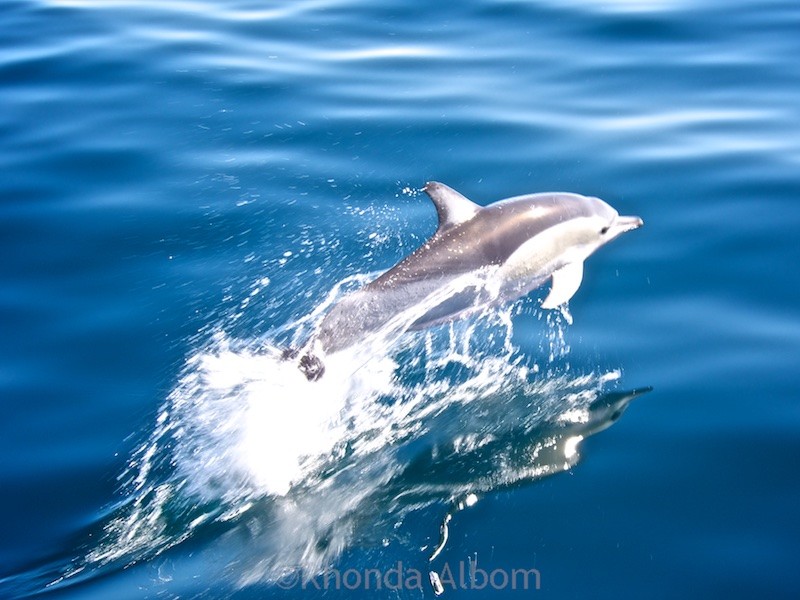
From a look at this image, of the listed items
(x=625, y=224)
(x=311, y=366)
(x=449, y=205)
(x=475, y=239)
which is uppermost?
(x=449, y=205)

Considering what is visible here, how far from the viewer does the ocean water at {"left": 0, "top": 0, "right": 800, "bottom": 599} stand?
4.37 metres

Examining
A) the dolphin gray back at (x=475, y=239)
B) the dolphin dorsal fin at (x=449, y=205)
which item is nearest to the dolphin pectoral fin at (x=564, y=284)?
the dolphin gray back at (x=475, y=239)

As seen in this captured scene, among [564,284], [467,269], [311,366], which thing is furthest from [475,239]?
[311,366]

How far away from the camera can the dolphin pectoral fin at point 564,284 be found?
19.7 ft

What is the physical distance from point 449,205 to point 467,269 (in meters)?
0.39

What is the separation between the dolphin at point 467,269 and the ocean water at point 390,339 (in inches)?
7.5

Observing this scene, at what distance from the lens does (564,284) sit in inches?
238

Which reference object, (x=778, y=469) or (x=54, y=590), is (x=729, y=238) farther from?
(x=54, y=590)

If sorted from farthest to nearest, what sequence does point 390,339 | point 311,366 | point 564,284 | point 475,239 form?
1. point 564,284
2. point 475,239
3. point 390,339
4. point 311,366

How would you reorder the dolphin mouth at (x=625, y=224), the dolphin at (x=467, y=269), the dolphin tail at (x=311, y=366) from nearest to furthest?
the dolphin tail at (x=311, y=366) < the dolphin at (x=467, y=269) < the dolphin mouth at (x=625, y=224)

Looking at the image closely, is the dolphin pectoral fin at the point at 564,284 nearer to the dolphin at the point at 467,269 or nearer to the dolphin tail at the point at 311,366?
the dolphin at the point at 467,269

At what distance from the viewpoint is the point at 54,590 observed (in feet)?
13.8

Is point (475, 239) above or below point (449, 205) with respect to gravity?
below

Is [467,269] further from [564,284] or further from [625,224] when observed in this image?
[625,224]
